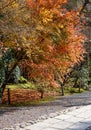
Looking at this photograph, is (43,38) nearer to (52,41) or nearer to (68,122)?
(52,41)

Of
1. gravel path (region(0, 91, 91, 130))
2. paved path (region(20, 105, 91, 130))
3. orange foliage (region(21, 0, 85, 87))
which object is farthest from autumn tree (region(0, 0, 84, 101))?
paved path (region(20, 105, 91, 130))

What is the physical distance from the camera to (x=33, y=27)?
44.4ft

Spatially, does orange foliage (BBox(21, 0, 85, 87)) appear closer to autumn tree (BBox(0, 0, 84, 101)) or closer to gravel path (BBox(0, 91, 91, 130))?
autumn tree (BBox(0, 0, 84, 101))

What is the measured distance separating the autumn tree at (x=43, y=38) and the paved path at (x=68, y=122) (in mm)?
2740

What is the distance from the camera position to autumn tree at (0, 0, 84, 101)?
12.9 m

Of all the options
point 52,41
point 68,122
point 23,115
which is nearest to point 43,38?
point 52,41

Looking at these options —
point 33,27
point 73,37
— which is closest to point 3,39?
point 33,27

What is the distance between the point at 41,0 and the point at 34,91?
8.91 metres

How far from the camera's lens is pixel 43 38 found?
1493 centimetres

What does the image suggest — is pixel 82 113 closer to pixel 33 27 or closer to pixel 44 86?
pixel 33 27

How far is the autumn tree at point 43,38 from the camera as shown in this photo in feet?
42.4

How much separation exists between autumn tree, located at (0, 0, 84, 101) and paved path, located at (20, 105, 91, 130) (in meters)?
2.74

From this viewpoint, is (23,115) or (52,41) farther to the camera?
(52,41)

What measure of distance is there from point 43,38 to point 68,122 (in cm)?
463
